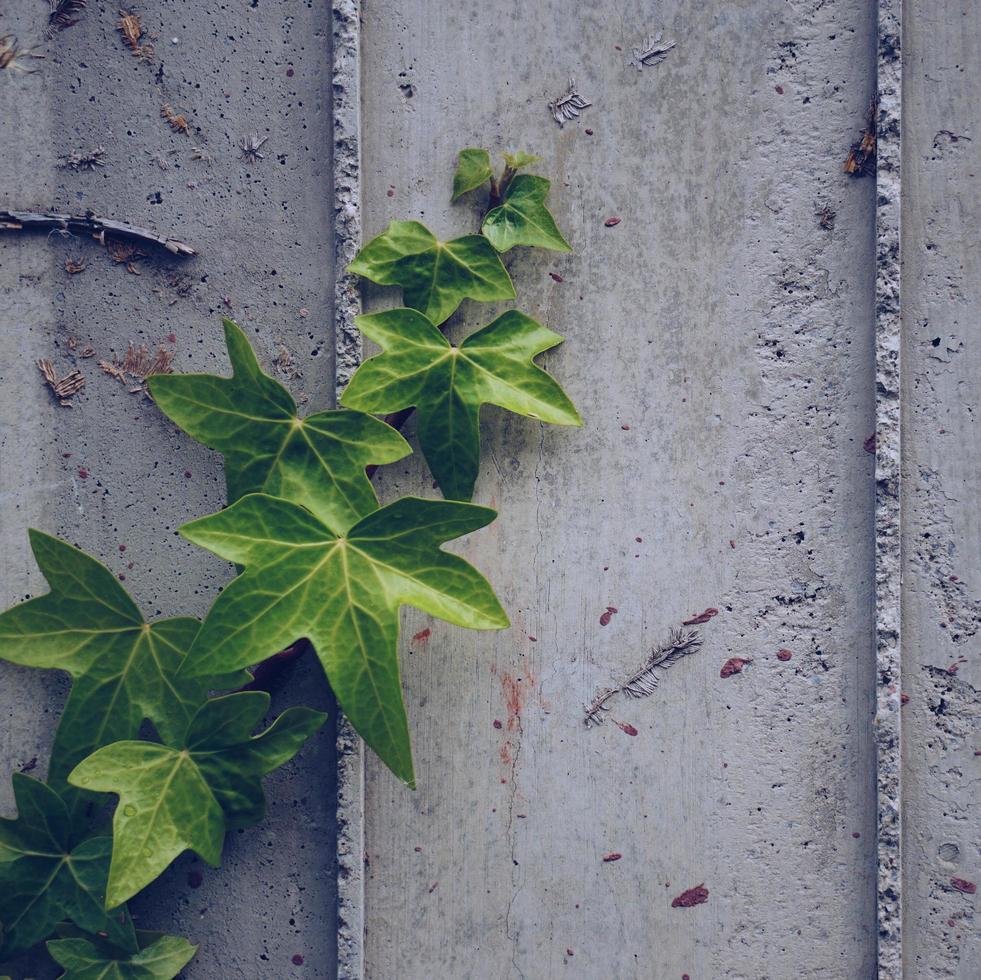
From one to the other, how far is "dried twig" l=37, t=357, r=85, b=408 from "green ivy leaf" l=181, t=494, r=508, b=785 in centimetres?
45

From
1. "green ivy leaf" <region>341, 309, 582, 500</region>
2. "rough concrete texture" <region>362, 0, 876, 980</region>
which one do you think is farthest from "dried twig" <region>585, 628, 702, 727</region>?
"green ivy leaf" <region>341, 309, 582, 500</region>

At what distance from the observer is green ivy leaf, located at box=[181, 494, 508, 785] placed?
0.99 metres

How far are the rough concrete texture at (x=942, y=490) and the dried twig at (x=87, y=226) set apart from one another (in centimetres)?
116

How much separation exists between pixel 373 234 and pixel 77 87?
536 millimetres

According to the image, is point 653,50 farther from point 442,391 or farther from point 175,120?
point 175,120

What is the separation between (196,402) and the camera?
1.11 meters

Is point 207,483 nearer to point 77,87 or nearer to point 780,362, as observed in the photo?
point 77,87

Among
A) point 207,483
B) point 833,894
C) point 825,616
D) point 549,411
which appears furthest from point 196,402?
point 833,894

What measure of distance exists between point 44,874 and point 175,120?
3.86ft

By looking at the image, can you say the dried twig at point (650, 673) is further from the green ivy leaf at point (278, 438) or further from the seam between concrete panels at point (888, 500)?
the green ivy leaf at point (278, 438)

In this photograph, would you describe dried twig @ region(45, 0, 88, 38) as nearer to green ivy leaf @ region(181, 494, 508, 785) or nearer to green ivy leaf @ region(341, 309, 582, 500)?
green ivy leaf @ region(341, 309, 582, 500)

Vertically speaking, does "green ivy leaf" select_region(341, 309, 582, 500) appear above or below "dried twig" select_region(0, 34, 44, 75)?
below

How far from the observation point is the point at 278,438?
3.73ft

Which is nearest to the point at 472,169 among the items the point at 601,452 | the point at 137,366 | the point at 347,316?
the point at 347,316
